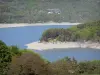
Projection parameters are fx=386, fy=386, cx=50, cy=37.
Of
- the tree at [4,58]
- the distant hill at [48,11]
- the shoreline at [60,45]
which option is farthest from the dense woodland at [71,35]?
the tree at [4,58]

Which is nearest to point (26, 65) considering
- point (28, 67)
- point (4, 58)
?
point (28, 67)

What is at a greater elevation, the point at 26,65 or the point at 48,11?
the point at 26,65

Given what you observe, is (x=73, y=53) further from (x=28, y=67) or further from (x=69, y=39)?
(x=28, y=67)

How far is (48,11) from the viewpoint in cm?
9706

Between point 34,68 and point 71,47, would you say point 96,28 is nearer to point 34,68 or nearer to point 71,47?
point 71,47

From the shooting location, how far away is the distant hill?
88.3 meters

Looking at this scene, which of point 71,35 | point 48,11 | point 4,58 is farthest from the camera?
point 48,11

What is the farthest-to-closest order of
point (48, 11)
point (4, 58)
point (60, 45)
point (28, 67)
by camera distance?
1. point (48, 11)
2. point (60, 45)
3. point (4, 58)
4. point (28, 67)

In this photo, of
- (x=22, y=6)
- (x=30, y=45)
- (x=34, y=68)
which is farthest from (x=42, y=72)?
(x=22, y=6)

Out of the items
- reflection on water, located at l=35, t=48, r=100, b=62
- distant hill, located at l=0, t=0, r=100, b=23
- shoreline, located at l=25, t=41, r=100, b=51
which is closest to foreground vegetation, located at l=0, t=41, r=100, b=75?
reflection on water, located at l=35, t=48, r=100, b=62

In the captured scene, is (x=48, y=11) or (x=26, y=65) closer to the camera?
(x=26, y=65)

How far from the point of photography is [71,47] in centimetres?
4972

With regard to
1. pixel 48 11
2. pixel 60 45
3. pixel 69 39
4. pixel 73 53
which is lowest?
pixel 48 11

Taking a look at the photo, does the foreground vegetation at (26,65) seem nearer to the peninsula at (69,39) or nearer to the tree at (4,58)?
the tree at (4,58)
